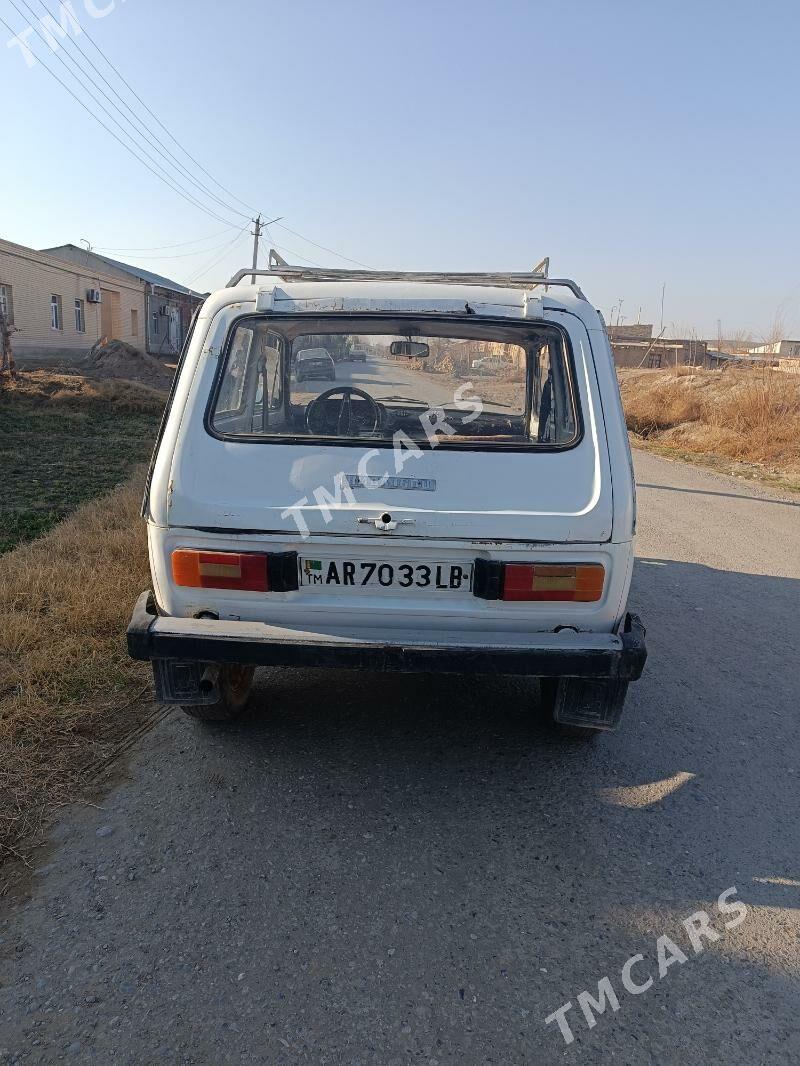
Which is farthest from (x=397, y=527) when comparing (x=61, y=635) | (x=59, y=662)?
(x=61, y=635)

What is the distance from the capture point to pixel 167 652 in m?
2.86

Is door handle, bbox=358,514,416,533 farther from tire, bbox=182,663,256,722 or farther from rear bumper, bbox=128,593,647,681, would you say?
tire, bbox=182,663,256,722

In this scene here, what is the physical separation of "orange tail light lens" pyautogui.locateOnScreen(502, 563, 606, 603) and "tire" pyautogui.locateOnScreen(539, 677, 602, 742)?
0.60m

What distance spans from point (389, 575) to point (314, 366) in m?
1.29

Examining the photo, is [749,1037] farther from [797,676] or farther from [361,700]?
[797,676]

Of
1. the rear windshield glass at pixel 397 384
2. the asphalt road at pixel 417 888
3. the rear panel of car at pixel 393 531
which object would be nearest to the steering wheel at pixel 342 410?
the rear windshield glass at pixel 397 384

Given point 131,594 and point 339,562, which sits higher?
point 339,562

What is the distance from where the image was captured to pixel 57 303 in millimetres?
31422

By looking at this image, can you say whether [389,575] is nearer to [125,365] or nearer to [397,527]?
[397,527]

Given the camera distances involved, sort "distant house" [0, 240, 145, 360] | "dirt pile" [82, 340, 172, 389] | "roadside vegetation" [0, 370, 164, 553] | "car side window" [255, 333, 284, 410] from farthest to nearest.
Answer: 1. "distant house" [0, 240, 145, 360]
2. "dirt pile" [82, 340, 172, 389]
3. "roadside vegetation" [0, 370, 164, 553]
4. "car side window" [255, 333, 284, 410]

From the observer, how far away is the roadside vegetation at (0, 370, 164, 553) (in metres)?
7.75

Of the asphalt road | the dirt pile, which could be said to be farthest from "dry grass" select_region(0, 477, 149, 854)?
the dirt pile

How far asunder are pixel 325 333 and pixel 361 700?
175 centimetres

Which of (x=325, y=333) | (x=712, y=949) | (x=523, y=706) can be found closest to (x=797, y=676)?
(x=523, y=706)
